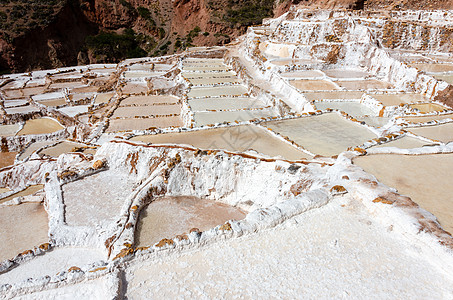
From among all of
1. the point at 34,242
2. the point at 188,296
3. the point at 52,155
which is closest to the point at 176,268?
the point at 188,296

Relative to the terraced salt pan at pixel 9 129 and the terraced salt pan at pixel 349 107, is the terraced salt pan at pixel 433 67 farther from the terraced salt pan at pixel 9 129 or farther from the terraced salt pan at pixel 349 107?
the terraced salt pan at pixel 9 129

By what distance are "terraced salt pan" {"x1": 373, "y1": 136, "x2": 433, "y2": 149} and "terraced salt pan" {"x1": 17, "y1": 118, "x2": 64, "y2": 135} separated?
1431cm

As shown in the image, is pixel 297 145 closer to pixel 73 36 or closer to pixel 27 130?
pixel 27 130

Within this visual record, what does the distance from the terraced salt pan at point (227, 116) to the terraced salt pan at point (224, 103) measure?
2.10ft

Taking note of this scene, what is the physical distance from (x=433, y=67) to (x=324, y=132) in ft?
25.1

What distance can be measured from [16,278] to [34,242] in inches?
55.6

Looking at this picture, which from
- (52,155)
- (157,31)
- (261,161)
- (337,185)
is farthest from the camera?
(157,31)

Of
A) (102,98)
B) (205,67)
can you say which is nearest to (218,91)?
(205,67)

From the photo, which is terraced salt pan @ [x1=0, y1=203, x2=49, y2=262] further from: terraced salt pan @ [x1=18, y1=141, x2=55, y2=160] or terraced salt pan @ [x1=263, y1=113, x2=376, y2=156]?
terraced salt pan @ [x1=263, y1=113, x2=376, y2=156]

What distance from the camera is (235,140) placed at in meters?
7.24

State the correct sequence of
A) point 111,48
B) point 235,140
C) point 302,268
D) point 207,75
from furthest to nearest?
point 111,48 < point 207,75 < point 235,140 < point 302,268

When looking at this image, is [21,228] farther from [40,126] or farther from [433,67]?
[433,67]

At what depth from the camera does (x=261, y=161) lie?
604 cm

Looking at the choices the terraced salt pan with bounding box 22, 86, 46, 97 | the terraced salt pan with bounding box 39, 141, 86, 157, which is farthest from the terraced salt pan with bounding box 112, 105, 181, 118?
the terraced salt pan with bounding box 22, 86, 46, 97
